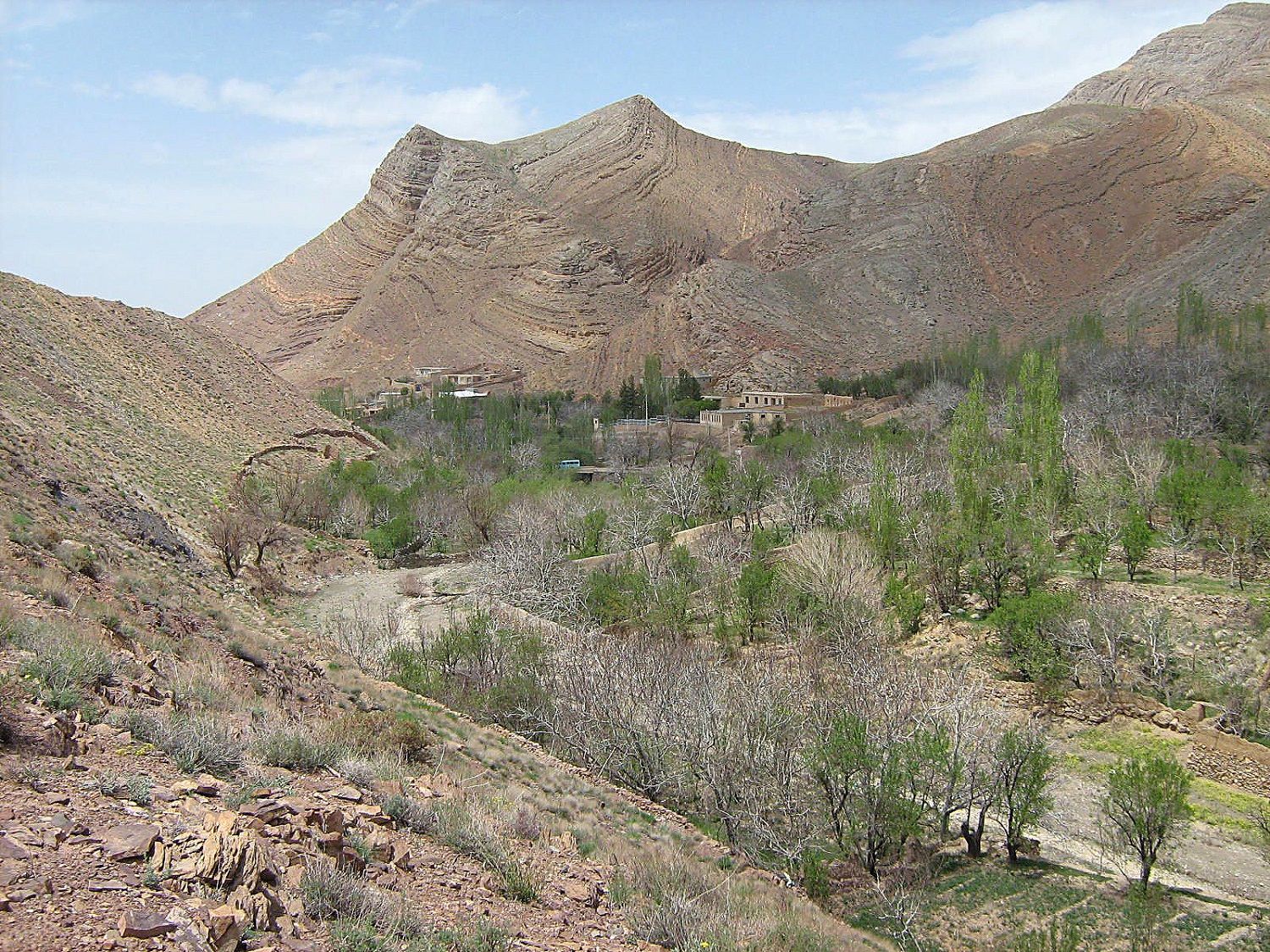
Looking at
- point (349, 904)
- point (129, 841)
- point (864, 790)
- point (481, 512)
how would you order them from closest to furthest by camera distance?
point (129, 841) → point (349, 904) → point (864, 790) → point (481, 512)

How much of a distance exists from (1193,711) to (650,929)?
16.0m

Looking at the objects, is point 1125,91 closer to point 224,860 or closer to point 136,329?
point 136,329

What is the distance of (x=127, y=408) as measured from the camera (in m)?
34.9

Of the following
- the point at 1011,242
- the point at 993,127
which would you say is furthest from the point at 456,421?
the point at 993,127

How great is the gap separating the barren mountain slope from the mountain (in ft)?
112

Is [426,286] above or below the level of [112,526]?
above

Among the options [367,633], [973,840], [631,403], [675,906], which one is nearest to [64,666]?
[675,906]

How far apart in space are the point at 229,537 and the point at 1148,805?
22210mm

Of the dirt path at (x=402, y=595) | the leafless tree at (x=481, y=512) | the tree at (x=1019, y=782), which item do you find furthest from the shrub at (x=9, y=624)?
the leafless tree at (x=481, y=512)

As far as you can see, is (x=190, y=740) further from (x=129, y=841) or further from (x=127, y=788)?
(x=129, y=841)

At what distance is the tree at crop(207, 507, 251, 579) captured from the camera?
25583 millimetres

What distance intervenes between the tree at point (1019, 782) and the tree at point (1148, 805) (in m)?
0.95

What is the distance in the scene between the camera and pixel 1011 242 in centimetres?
7606

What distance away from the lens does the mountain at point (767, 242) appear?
70.4m
